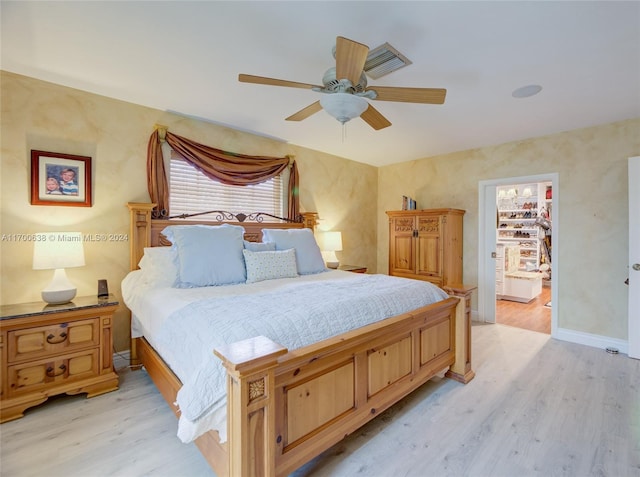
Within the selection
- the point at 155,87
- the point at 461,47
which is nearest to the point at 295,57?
the point at 461,47

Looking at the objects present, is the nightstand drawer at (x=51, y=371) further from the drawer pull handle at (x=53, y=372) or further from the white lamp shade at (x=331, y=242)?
the white lamp shade at (x=331, y=242)

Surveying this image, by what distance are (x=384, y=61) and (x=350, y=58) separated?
49cm

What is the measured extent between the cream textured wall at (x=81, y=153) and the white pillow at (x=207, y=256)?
634 millimetres

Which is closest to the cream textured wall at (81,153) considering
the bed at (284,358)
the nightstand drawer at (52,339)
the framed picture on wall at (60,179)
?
the framed picture on wall at (60,179)

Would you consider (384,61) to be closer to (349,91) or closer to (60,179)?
(349,91)

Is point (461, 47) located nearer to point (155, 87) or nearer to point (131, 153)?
point (155, 87)

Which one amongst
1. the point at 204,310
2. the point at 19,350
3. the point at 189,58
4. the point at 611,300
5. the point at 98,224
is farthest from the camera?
the point at 611,300

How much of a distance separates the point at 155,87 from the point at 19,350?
7.20 feet

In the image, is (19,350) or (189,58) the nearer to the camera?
(19,350)

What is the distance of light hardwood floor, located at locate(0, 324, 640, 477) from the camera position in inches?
63.7

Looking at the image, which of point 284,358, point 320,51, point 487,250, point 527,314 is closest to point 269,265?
point 284,358

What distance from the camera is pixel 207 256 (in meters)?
2.57

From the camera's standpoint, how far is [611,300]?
10.9 ft

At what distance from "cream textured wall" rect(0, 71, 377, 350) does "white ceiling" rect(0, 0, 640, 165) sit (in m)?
0.16
